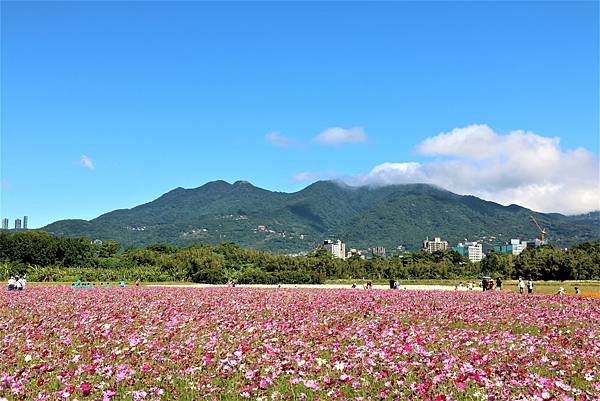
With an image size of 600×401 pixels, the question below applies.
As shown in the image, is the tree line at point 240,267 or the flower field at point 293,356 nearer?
the flower field at point 293,356

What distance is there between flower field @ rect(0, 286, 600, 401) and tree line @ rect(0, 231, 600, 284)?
160ft

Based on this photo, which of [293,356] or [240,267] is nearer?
[293,356]

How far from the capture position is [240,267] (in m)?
77.5

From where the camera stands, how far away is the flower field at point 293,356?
19.9 feet

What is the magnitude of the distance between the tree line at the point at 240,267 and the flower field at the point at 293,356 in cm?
4874

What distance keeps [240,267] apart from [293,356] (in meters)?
70.7

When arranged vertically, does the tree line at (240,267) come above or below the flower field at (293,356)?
above

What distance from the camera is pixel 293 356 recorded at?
7.62m

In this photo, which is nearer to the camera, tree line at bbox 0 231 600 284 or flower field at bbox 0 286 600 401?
flower field at bbox 0 286 600 401

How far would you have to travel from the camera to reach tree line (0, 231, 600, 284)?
6469cm

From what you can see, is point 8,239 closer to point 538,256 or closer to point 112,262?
point 112,262

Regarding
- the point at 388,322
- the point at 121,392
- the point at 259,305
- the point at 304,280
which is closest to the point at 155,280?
the point at 304,280

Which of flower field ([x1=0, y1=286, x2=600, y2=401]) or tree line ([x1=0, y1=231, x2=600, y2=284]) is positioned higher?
tree line ([x1=0, y1=231, x2=600, y2=284])

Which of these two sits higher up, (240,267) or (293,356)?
(240,267)
